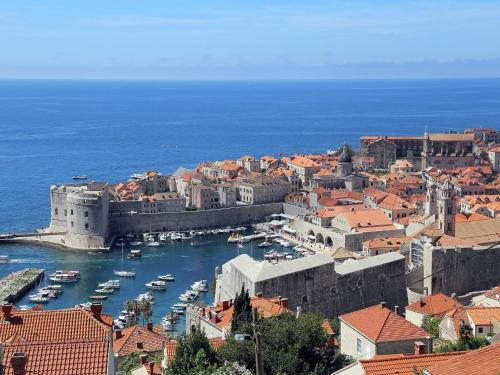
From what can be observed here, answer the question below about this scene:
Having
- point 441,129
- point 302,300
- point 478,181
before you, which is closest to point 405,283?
point 302,300

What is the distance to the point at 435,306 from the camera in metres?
21.9

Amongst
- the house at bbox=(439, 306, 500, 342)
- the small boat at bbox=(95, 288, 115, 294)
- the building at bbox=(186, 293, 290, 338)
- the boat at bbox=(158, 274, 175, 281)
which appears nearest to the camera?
the building at bbox=(186, 293, 290, 338)

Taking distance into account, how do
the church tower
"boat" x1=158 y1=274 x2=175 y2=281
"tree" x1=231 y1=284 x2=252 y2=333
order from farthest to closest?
"boat" x1=158 y1=274 x2=175 y2=281, the church tower, "tree" x1=231 y1=284 x2=252 y2=333

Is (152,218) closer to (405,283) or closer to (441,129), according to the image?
(405,283)

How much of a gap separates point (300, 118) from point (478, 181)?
286 feet

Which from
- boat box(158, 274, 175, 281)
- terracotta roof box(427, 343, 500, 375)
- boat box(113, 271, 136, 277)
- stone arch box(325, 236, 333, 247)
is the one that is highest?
terracotta roof box(427, 343, 500, 375)

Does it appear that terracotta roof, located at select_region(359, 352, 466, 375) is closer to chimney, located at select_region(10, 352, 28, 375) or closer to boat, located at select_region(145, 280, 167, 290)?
chimney, located at select_region(10, 352, 28, 375)

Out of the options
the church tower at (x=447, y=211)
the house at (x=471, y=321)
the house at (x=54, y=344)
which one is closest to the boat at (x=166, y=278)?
the church tower at (x=447, y=211)

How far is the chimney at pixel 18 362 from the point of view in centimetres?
771

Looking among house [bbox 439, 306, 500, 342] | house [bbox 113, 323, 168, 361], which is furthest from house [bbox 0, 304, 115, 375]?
house [bbox 439, 306, 500, 342]

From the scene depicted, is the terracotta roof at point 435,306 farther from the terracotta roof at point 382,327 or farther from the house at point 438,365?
the house at point 438,365

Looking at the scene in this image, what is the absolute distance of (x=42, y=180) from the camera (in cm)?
6981

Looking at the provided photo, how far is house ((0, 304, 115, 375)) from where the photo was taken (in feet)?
26.7

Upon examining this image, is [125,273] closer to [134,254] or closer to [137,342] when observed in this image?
[134,254]
